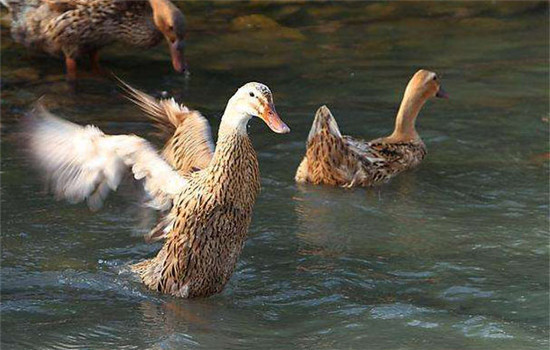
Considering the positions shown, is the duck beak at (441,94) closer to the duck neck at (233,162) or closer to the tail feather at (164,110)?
the tail feather at (164,110)

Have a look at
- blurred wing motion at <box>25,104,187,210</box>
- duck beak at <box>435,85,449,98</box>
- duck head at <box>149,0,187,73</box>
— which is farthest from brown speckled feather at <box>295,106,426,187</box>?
duck head at <box>149,0,187,73</box>

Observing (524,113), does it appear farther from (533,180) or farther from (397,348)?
(397,348)

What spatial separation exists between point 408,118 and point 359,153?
0.94 metres

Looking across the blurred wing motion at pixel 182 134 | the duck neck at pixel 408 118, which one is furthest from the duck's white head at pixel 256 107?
the duck neck at pixel 408 118

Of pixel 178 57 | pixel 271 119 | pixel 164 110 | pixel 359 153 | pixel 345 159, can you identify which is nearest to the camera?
pixel 271 119

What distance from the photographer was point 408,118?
1023 cm

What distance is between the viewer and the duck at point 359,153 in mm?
9172

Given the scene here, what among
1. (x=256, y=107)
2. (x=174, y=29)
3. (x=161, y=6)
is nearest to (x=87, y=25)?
(x=161, y=6)

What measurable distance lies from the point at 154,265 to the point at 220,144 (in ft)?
3.20

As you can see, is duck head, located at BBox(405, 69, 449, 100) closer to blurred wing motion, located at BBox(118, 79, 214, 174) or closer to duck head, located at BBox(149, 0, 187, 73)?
duck head, located at BBox(149, 0, 187, 73)

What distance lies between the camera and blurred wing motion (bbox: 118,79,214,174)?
7.38 m

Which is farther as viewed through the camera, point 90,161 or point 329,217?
point 329,217

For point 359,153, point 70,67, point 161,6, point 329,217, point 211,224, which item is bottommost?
point 329,217

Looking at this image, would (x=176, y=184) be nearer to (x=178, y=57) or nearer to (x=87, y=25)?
(x=178, y=57)
